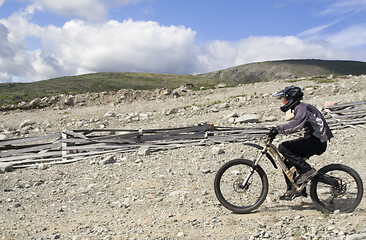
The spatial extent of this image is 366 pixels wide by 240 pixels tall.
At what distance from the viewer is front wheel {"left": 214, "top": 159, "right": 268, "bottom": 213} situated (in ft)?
16.7

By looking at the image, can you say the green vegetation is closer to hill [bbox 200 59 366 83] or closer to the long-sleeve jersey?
hill [bbox 200 59 366 83]

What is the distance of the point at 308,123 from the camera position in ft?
16.2

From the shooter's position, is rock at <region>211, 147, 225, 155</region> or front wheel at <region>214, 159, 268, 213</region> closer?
front wheel at <region>214, 159, 268, 213</region>

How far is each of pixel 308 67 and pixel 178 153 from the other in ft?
441

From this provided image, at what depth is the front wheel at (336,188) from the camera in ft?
15.8

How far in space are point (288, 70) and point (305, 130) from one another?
138 m

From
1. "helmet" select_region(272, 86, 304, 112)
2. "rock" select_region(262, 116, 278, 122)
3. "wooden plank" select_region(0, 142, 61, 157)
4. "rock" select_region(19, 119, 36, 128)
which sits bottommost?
"wooden plank" select_region(0, 142, 61, 157)

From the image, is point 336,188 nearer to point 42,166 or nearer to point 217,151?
point 217,151

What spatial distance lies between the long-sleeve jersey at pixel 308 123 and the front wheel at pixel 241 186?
0.86 meters

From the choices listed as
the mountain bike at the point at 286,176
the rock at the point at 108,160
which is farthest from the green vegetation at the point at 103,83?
the mountain bike at the point at 286,176

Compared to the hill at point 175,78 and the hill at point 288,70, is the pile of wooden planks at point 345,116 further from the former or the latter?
the hill at point 288,70

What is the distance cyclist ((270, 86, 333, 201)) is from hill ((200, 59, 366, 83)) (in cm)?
10735

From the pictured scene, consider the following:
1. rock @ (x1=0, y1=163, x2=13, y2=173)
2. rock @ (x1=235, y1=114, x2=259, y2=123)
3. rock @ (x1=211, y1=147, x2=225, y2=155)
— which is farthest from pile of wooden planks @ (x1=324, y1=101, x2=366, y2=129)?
rock @ (x1=0, y1=163, x2=13, y2=173)

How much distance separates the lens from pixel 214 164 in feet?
27.3
